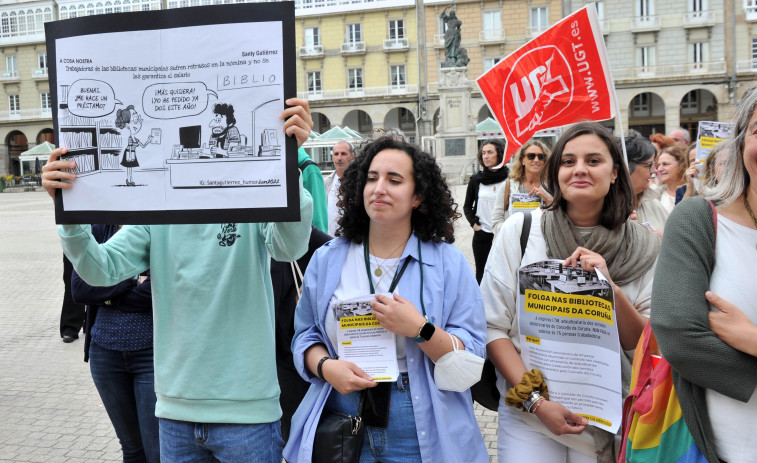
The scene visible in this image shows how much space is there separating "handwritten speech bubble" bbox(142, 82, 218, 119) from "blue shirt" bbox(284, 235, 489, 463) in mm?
694

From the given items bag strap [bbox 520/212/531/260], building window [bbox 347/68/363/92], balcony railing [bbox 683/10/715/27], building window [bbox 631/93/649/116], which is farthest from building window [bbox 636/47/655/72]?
bag strap [bbox 520/212/531/260]

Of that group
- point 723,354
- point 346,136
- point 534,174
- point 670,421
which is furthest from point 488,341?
point 346,136

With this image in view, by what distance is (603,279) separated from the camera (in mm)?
2469

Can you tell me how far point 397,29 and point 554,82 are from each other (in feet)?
158

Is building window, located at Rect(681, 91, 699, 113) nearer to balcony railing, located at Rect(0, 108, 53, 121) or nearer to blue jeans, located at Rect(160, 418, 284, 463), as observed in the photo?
balcony railing, located at Rect(0, 108, 53, 121)

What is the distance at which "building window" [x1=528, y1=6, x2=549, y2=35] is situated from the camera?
48812mm

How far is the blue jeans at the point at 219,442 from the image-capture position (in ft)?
8.04

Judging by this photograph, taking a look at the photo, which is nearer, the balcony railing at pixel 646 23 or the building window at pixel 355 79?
A: the balcony railing at pixel 646 23

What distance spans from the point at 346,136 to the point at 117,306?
28000 mm

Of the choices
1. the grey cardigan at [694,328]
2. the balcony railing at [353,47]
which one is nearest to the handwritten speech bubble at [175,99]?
the grey cardigan at [694,328]

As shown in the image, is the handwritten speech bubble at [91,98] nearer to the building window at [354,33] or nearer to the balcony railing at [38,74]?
the building window at [354,33]

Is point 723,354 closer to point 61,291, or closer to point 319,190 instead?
point 319,190

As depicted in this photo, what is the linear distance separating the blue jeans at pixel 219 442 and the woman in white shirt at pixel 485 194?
17.4 feet

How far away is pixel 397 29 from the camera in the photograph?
167 feet
